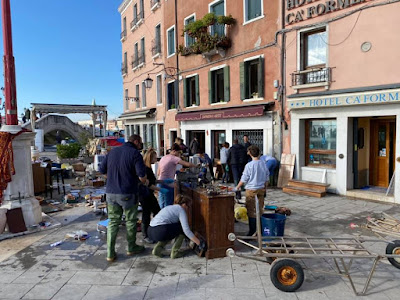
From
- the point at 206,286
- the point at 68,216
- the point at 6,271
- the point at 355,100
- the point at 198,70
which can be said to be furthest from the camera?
the point at 198,70

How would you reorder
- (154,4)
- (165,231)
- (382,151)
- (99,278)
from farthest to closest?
(154,4), (382,151), (165,231), (99,278)

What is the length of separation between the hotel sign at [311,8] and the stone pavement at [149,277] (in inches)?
264

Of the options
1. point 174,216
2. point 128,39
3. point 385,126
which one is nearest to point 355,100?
point 385,126

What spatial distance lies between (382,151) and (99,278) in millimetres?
8858

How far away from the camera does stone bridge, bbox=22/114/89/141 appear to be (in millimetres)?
34906

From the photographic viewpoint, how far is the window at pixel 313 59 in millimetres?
9672

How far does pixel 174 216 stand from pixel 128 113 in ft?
69.1

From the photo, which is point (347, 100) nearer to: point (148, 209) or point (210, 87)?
point (148, 209)

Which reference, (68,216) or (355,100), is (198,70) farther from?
(68,216)

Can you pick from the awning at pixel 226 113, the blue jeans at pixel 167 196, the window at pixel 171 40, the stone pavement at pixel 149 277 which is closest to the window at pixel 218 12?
the awning at pixel 226 113

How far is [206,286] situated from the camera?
3.98m

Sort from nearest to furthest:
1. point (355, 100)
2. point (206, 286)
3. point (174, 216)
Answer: point (206, 286) < point (174, 216) < point (355, 100)

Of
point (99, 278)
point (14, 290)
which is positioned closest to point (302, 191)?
point (99, 278)

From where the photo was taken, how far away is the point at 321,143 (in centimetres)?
1012
